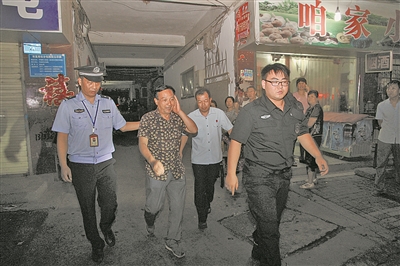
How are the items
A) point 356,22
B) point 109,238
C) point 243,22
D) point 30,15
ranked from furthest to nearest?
point 356,22, point 243,22, point 30,15, point 109,238

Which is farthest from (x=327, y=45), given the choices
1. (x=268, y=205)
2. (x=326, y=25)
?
(x=268, y=205)

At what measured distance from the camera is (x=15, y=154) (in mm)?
7340

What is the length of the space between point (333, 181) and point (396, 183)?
1239 millimetres

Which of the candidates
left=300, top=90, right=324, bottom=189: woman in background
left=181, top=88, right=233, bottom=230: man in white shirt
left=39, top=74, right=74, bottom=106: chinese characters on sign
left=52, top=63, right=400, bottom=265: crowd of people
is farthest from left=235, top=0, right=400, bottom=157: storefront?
left=39, top=74, right=74, bottom=106: chinese characters on sign

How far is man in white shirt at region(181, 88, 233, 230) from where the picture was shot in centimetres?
407

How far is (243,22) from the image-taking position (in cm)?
770

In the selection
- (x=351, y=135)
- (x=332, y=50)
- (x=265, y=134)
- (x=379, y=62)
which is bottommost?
(x=351, y=135)

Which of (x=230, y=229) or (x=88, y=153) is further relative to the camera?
(x=230, y=229)

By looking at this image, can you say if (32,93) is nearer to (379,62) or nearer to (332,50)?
(332,50)

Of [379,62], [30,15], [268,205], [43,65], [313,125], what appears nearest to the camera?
[268,205]

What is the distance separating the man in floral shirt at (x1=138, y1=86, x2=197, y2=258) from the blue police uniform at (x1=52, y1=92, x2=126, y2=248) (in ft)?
1.54

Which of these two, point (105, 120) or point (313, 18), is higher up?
point (313, 18)

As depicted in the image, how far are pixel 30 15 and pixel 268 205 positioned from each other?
6.31m

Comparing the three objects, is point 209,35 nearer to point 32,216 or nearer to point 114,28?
point 114,28
